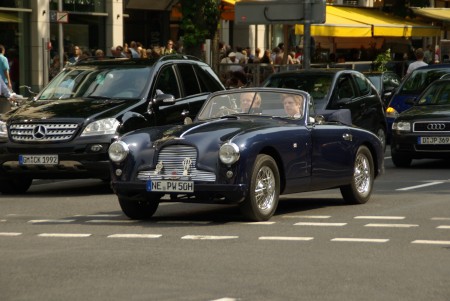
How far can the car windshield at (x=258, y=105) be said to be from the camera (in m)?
14.4

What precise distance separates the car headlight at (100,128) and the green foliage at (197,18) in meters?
10.8

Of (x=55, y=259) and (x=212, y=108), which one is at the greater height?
(x=212, y=108)

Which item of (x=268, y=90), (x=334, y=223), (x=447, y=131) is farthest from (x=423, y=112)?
(x=334, y=223)

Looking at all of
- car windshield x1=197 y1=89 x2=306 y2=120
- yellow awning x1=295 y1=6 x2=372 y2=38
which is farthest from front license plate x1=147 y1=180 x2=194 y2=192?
yellow awning x1=295 y1=6 x2=372 y2=38

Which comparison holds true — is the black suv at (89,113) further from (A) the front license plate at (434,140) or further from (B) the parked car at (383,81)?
(B) the parked car at (383,81)

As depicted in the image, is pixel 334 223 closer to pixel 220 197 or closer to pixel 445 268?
pixel 220 197

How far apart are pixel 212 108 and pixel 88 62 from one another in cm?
457

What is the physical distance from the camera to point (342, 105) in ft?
71.3

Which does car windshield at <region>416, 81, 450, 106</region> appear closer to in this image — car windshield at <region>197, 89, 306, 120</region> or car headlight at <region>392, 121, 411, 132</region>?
car headlight at <region>392, 121, 411, 132</region>

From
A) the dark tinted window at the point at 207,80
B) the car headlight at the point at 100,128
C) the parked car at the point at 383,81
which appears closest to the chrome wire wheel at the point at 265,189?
the car headlight at the point at 100,128

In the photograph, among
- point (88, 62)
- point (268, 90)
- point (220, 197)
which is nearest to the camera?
point (220, 197)

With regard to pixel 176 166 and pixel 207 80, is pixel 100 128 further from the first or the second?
pixel 176 166

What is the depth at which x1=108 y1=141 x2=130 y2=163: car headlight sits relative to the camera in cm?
1323

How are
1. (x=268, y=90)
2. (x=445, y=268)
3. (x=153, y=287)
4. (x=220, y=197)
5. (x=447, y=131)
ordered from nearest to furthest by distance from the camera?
(x=153, y=287), (x=445, y=268), (x=220, y=197), (x=268, y=90), (x=447, y=131)
